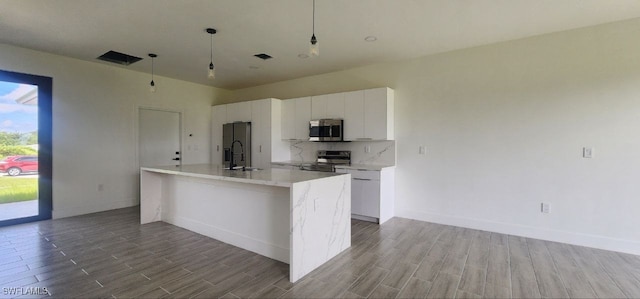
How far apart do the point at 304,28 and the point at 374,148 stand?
90.6 inches

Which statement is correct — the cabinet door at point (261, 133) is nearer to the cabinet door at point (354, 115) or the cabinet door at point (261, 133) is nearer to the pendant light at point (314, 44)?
the cabinet door at point (354, 115)

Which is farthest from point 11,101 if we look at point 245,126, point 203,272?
point 203,272

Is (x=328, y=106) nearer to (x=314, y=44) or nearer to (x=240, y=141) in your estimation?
(x=240, y=141)

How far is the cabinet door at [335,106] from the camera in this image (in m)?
4.80

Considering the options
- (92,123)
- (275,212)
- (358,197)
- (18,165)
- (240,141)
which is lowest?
(358,197)

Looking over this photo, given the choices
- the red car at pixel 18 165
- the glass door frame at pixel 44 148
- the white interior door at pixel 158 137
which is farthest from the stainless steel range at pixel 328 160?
the red car at pixel 18 165

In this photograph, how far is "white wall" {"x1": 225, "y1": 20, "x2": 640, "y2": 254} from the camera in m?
3.12

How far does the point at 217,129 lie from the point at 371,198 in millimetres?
4019

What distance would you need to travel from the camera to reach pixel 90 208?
472 centimetres

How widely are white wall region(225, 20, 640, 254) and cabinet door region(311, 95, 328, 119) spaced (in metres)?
1.08

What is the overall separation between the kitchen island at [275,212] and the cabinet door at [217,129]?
253 centimetres

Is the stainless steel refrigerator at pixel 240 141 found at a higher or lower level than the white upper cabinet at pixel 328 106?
lower

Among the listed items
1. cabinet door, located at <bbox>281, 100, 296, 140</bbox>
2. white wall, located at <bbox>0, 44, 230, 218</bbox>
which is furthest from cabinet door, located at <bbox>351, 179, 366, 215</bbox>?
white wall, located at <bbox>0, 44, 230, 218</bbox>

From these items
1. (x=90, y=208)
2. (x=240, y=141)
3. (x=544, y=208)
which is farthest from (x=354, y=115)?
(x=90, y=208)
